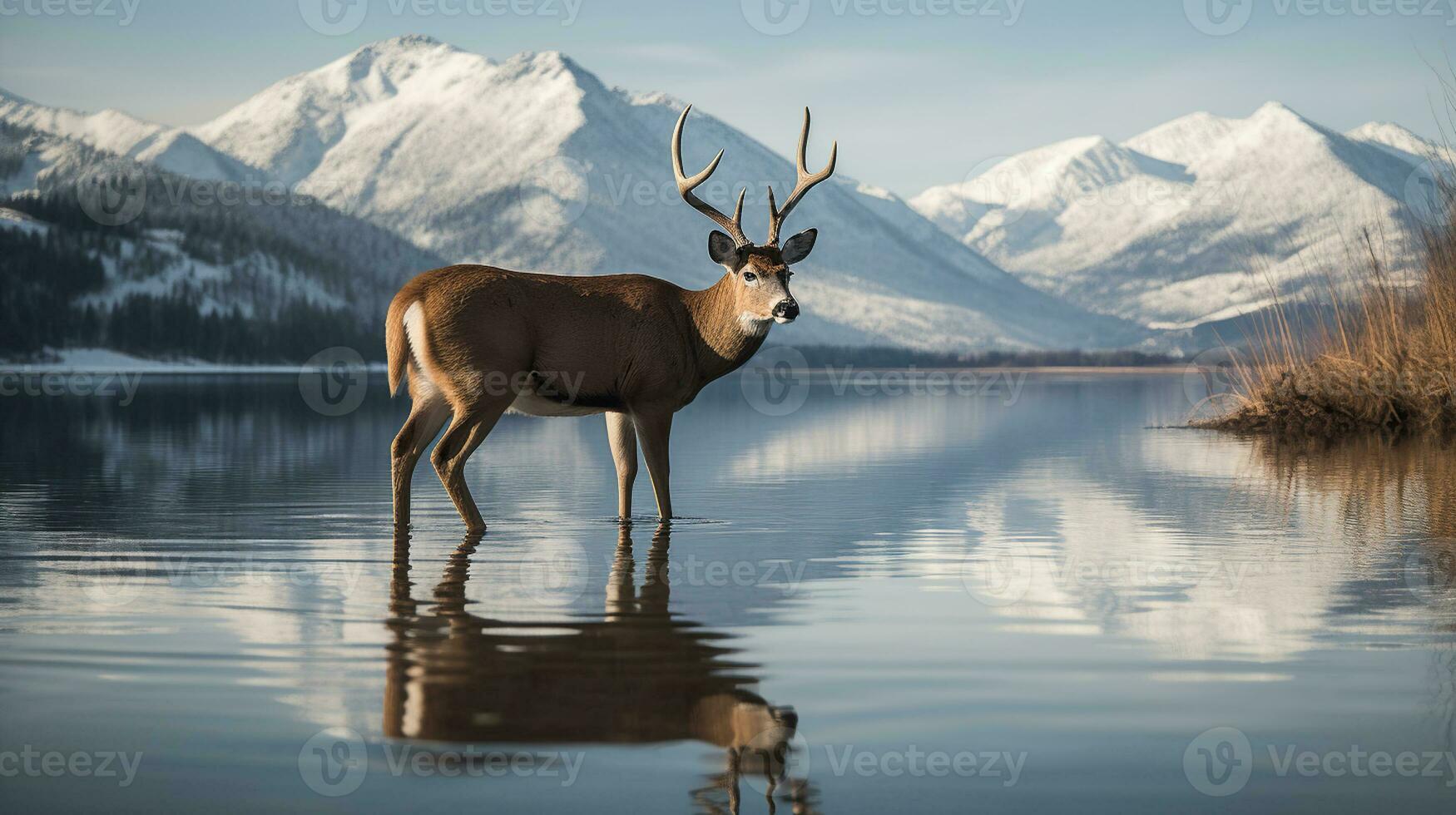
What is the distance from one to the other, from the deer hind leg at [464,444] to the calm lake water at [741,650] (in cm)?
27

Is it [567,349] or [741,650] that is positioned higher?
[567,349]

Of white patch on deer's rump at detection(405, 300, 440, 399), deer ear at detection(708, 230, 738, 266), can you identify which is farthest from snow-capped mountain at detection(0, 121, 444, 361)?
deer ear at detection(708, 230, 738, 266)

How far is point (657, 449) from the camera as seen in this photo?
12.8 m

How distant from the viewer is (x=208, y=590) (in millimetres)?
8938

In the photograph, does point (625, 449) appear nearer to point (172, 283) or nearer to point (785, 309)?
point (785, 309)

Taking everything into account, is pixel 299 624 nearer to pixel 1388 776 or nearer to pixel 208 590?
pixel 208 590

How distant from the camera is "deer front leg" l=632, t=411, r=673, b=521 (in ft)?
41.7

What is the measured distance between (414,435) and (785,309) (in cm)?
285

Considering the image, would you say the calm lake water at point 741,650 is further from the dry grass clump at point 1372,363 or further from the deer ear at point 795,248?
the dry grass clump at point 1372,363

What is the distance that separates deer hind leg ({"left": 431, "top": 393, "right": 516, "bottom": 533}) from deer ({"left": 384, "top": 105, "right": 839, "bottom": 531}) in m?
0.01

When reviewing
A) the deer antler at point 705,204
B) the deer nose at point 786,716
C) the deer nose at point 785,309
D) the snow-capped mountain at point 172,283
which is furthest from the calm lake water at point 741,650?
the snow-capped mountain at point 172,283

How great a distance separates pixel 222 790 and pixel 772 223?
9301 mm

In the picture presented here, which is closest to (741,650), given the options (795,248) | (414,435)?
(414,435)

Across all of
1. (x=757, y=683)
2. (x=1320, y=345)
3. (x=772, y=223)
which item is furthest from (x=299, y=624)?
(x=1320, y=345)
